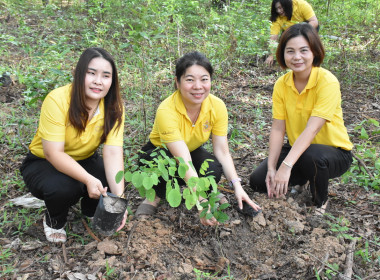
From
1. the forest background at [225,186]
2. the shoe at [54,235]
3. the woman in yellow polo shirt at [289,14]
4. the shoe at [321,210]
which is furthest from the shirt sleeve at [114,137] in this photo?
the woman in yellow polo shirt at [289,14]

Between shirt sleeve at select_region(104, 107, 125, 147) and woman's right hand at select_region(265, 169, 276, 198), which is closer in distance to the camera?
shirt sleeve at select_region(104, 107, 125, 147)

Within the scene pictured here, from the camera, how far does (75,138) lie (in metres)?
2.46

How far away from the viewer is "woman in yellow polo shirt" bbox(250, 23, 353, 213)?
2619 mm

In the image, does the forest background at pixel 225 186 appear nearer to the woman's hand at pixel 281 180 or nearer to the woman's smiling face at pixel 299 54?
the woman's hand at pixel 281 180

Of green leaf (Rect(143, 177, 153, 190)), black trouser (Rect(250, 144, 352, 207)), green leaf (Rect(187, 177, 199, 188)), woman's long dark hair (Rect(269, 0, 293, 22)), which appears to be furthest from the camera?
woman's long dark hair (Rect(269, 0, 293, 22))

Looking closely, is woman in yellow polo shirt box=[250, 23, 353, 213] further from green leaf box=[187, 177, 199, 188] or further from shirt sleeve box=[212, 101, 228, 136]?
green leaf box=[187, 177, 199, 188]

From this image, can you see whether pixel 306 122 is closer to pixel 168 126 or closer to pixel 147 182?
pixel 168 126

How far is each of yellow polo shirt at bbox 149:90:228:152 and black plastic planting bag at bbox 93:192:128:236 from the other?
0.57 m

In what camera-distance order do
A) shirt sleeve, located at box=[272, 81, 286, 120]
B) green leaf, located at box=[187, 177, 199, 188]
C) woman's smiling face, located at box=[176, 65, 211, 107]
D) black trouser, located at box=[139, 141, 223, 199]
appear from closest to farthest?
green leaf, located at box=[187, 177, 199, 188] < woman's smiling face, located at box=[176, 65, 211, 107] < black trouser, located at box=[139, 141, 223, 199] < shirt sleeve, located at box=[272, 81, 286, 120]

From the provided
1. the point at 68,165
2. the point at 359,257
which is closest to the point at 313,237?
the point at 359,257

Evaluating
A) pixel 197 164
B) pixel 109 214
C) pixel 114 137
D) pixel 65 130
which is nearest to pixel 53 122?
pixel 65 130

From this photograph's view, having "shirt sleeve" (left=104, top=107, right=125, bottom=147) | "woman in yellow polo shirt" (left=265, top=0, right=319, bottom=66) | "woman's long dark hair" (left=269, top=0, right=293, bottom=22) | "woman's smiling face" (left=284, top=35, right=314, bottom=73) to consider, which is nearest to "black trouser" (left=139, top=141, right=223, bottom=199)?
"shirt sleeve" (left=104, top=107, right=125, bottom=147)

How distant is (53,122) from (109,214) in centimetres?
71

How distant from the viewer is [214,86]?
5012 mm
